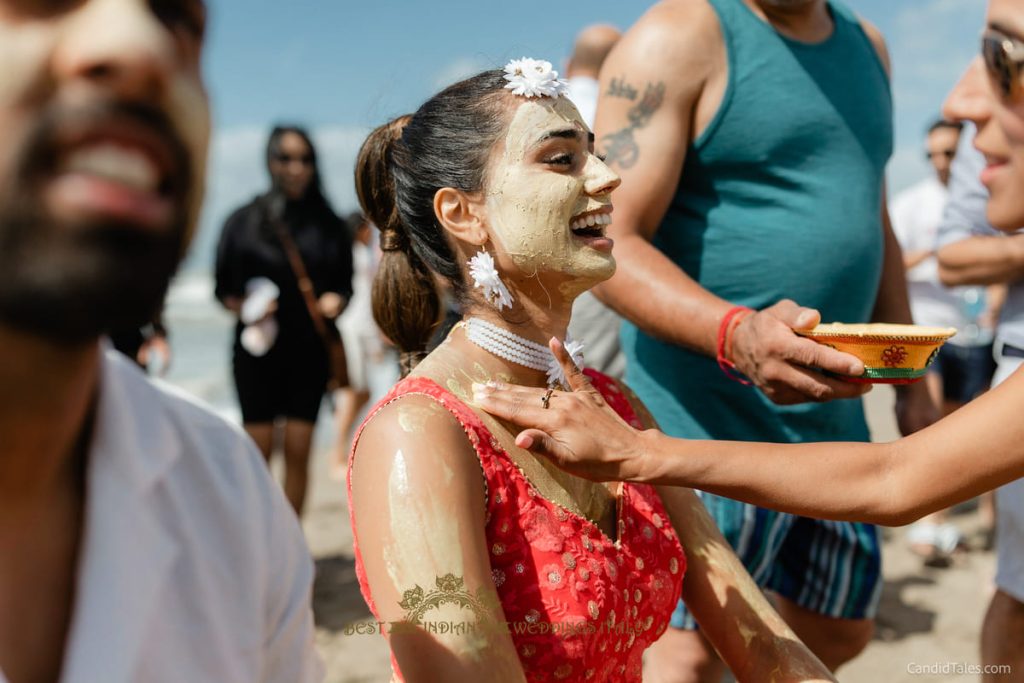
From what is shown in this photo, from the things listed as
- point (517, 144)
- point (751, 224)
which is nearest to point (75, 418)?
point (517, 144)

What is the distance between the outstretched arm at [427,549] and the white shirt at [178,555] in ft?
1.33

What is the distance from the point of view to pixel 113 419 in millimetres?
1047

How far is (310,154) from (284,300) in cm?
85

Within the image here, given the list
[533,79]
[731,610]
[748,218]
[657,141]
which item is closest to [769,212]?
[748,218]

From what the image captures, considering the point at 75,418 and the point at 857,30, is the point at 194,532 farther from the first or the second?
the point at 857,30

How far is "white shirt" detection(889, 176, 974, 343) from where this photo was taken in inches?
240

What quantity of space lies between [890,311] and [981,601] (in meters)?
2.59

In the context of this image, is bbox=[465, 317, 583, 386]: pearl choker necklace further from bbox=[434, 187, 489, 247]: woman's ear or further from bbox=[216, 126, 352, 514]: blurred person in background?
bbox=[216, 126, 352, 514]: blurred person in background

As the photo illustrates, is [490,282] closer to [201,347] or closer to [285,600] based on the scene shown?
[285,600]

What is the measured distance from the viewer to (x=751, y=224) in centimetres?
262

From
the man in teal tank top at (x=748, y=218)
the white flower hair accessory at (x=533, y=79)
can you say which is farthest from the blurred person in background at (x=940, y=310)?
the white flower hair accessory at (x=533, y=79)

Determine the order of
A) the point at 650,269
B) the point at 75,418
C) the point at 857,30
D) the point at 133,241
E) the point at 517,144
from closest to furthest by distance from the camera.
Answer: the point at 133,241 → the point at 75,418 → the point at 517,144 → the point at 650,269 → the point at 857,30

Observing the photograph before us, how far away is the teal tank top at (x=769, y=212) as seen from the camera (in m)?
2.60

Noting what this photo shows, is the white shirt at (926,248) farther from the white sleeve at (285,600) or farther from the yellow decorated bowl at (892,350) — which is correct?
the white sleeve at (285,600)
